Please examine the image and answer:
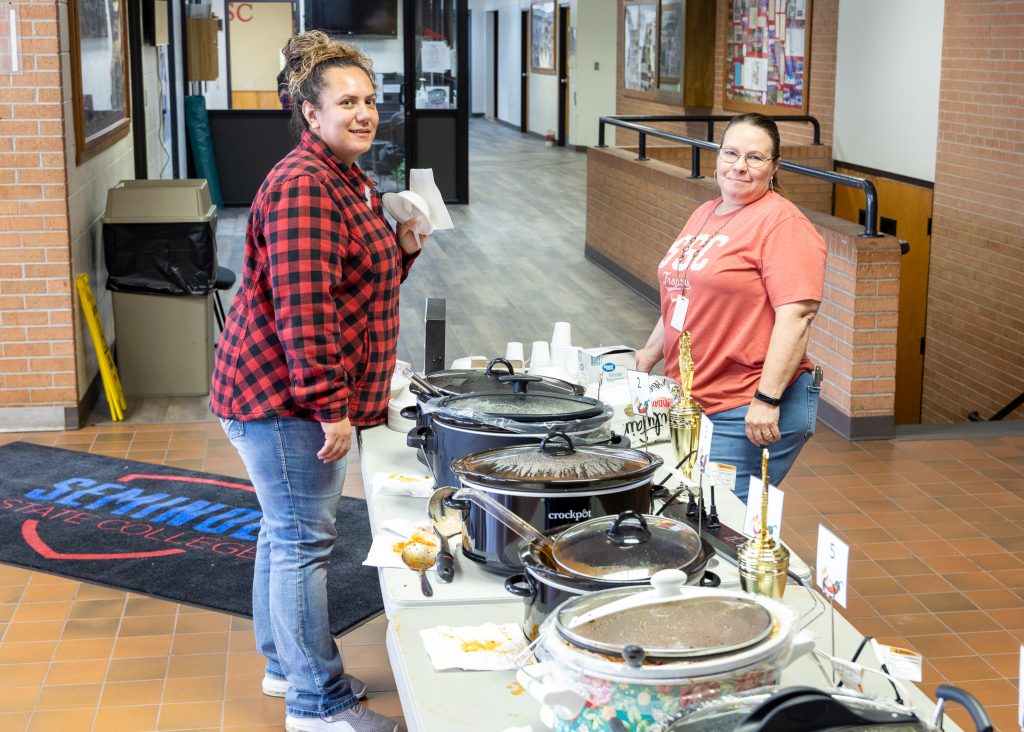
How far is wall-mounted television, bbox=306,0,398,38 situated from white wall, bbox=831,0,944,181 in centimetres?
460

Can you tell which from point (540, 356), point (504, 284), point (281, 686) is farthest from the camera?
point (504, 284)

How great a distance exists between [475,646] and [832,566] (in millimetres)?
533

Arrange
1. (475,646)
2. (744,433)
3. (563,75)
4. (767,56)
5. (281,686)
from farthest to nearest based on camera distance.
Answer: (563,75)
(767,56)
(281,686)
(744,433)
(475,646)

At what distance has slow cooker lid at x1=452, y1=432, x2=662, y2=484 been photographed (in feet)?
6.44

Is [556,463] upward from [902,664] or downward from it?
upward

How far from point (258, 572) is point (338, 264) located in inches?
33.1

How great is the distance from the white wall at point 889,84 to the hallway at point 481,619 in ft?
8.89

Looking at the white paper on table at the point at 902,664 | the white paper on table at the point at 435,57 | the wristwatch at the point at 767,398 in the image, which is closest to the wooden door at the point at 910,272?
the white paper on table at the point at 435,57

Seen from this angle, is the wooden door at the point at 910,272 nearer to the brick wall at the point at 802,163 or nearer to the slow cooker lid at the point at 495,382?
the brick wall at the point at 802,163

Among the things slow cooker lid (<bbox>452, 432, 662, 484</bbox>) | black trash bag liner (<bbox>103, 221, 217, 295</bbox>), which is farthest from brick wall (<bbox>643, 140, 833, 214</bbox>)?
slow cooker lid (<bbox>452, 432, 662, 484</bbox>)

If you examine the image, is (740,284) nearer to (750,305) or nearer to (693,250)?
(750,305)

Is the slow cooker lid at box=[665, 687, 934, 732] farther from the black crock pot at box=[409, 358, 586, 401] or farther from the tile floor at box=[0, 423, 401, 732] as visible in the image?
the tile floor at box=[0, 423, 401, 732]

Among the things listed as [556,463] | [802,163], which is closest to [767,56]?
[802,163]

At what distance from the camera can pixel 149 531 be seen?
164 inches
